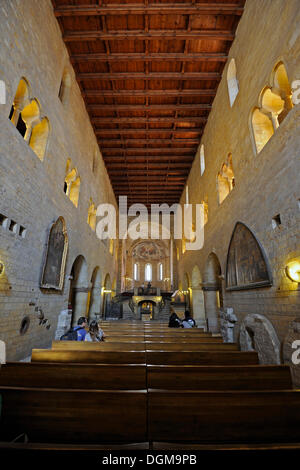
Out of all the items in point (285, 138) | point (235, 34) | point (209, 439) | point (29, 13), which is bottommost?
point (209, 439)

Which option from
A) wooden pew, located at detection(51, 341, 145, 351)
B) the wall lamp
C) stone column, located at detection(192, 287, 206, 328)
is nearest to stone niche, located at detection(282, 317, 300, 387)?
the wall lamp

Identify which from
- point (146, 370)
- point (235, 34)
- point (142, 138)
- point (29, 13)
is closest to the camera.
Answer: point (146, 370)

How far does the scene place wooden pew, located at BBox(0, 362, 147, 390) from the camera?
121 inches

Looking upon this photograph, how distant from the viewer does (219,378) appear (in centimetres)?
315

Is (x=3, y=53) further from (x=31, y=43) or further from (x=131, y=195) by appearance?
(x=131, y=195)

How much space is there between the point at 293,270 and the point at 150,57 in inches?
374

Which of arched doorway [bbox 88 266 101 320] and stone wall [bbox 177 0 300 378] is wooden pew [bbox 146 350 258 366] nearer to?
stone wall [bbox 177 0 300 378]

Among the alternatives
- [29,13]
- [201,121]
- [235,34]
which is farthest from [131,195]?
[29,13]

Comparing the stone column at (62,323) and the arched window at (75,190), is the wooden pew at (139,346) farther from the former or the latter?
the arched window at (75,190)

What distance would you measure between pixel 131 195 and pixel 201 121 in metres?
10.3

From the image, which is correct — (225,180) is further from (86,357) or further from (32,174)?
(86,357)

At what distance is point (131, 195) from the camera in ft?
70.8

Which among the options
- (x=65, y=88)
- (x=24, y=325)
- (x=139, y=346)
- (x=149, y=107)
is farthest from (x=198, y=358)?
(x=149, y=107)

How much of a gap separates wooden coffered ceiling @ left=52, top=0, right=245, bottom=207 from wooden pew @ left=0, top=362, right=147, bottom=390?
10309 mm
